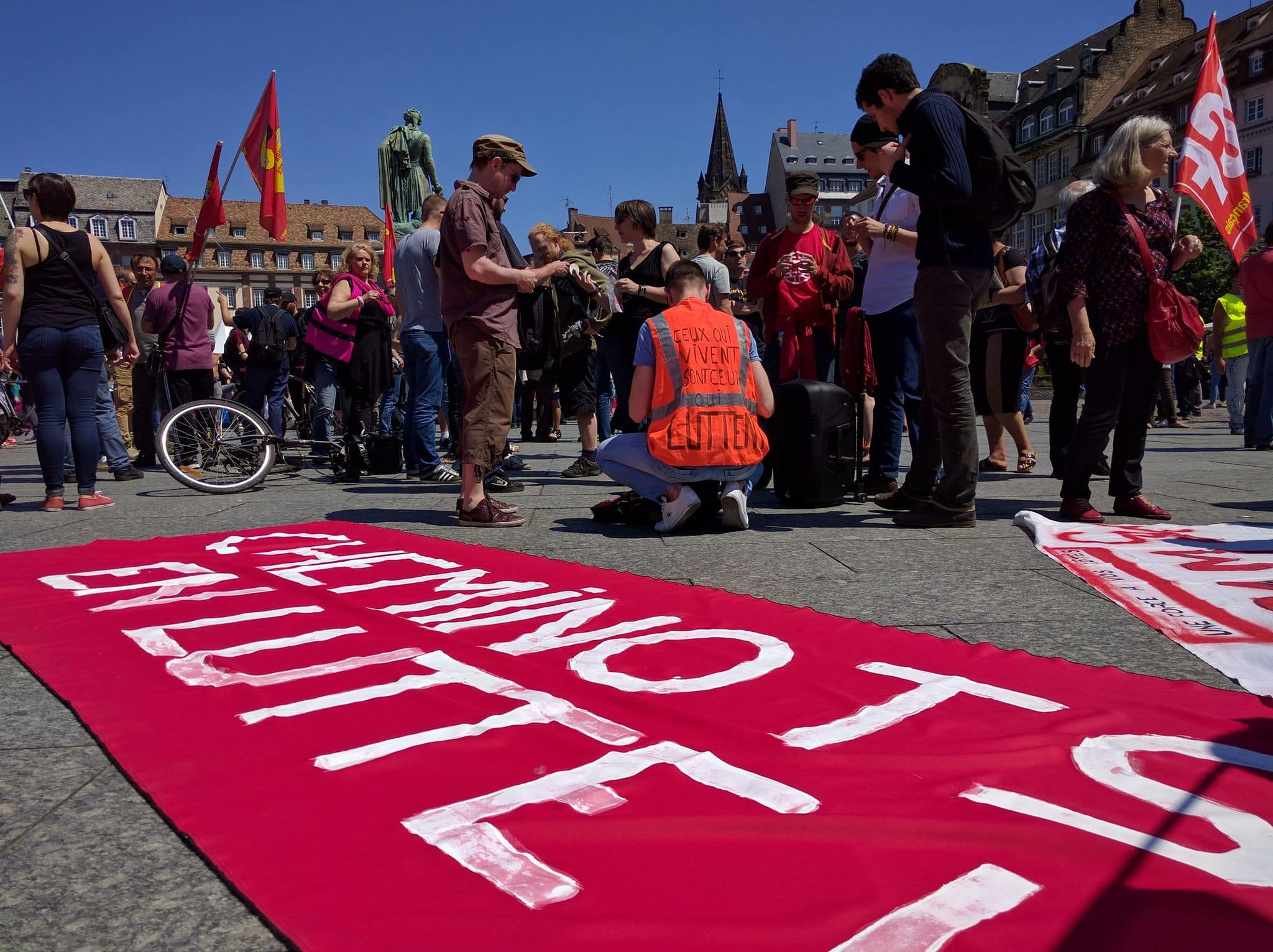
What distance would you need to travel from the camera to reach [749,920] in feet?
4.54

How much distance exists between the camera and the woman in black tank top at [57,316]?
5.70 m

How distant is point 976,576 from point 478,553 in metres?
1.96

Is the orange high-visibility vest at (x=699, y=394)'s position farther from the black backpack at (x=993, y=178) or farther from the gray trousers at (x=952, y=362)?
the black backpack at (x=993, y=178)

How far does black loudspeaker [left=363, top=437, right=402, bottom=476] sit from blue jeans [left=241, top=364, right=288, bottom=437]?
229cm

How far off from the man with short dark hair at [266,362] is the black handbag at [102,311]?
11.3 feet

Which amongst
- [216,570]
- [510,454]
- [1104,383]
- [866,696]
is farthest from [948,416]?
[510,454]

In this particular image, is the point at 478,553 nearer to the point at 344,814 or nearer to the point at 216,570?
the point at 216,570

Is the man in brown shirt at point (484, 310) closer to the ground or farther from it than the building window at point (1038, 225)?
closer to the ground

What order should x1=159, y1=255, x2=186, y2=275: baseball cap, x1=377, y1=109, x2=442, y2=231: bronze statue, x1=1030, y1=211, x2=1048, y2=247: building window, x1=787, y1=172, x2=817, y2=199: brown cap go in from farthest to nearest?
1. x1=1030, y1=211, x2=1048, y2=247: building window
2. x1=377, y1=109, x2=442, y2=231: bronze statue
3. x1=159, y1=255, x2=186, y2=275: baseball cap
4. x1=787, y1=172, x2=817, y2=199: brown cap

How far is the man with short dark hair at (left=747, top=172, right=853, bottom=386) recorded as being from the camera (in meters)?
6.06

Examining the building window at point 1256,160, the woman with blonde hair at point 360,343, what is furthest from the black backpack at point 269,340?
the building window at point 1256,160

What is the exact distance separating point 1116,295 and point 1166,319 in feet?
0.79

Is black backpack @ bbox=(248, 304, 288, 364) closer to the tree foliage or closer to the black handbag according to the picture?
the black handbag

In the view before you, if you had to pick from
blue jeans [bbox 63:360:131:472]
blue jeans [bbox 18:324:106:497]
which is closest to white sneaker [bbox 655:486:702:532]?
blue jeans [bbox 18:324:106:497]
